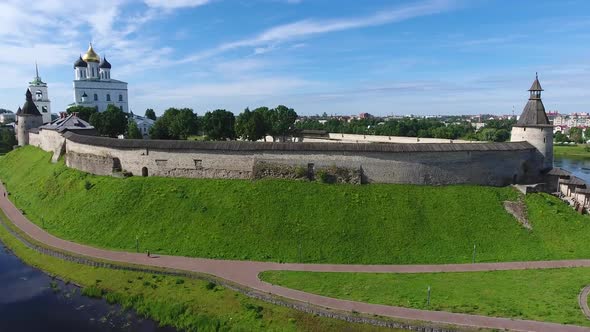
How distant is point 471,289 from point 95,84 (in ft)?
250

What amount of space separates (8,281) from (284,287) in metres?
14.1

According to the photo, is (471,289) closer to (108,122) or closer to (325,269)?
(325,269)

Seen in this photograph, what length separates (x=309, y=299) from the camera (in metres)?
16.6

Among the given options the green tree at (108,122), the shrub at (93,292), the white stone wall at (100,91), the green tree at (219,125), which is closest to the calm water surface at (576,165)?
the green tree at (219,125)

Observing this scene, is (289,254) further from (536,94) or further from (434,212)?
(536,94)

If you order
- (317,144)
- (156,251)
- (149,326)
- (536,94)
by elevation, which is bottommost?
(149,326)

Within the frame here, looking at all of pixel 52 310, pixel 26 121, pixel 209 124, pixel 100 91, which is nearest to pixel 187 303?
pixel 52 310

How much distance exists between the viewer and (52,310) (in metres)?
17.2

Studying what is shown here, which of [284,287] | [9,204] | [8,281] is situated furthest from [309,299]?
[9,204]

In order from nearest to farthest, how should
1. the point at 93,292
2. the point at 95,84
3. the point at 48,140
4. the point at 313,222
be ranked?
the point at 93,292 → the point at 313,222 → the point at 48,140 → the point at 95,84

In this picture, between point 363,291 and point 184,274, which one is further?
point 184,274

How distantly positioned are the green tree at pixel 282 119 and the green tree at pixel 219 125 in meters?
6.15

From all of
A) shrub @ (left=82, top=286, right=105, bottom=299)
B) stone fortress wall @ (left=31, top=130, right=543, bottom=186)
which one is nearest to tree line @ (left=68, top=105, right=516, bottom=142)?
stone fortress wall @ (left=31, top=130, right=543, bottom=186)

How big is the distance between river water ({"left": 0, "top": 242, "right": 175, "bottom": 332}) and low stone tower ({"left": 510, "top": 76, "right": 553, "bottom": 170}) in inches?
1096
